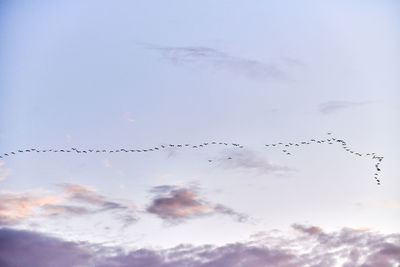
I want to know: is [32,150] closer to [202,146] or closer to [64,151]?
[64,151]

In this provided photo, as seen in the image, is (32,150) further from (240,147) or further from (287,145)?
(287,145)

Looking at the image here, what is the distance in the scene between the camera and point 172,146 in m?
126

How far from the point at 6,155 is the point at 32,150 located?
7584 millimetres

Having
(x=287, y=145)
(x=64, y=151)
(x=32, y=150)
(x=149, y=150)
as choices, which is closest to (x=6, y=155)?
(x=32, y=150)

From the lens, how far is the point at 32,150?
124938 mm

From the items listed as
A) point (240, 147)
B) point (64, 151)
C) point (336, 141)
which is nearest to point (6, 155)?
point (64, 151)

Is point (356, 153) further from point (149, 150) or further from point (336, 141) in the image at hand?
point (149, 150)

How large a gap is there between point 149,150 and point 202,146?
51.1 feet

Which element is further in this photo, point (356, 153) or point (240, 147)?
point (240, 147)

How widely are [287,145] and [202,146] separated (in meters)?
24.9

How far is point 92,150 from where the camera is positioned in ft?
400

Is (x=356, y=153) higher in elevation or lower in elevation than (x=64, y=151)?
lower

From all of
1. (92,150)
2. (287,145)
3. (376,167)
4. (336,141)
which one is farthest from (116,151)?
(376,167)

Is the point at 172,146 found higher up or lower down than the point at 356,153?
higher up
